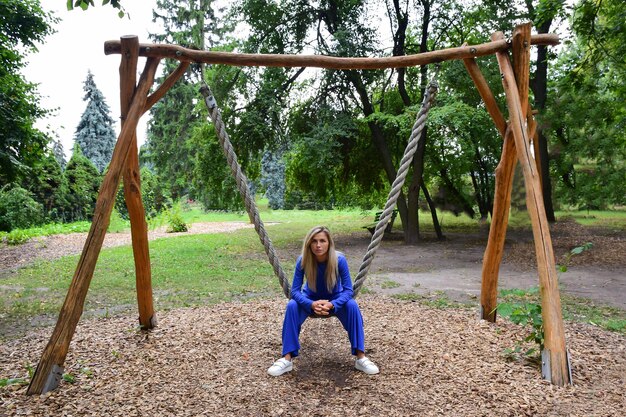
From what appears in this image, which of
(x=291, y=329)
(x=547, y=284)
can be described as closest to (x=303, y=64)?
(x=291, y=329)

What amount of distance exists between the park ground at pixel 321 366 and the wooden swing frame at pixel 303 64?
258mm

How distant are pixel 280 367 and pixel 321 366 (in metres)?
0.38

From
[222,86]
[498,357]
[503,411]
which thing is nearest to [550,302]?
[498,357]

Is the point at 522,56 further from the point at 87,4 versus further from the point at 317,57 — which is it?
the point at 87,4

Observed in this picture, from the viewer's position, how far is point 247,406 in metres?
3.15

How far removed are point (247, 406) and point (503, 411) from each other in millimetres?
1642

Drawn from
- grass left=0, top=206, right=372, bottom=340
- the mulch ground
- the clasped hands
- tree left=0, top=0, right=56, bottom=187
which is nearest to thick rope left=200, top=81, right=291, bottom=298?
the clasped hands

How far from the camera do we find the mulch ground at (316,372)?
124 inches

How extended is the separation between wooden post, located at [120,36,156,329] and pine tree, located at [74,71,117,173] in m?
32.6

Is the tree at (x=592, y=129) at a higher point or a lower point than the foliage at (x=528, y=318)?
higher

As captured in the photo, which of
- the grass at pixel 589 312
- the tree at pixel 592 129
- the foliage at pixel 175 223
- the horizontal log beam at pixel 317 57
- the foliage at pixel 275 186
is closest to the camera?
the horizontal log beam at pixel 317 57

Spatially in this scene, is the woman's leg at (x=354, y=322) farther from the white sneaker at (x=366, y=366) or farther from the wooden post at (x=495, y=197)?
the wooden post at (x=495, y=197)

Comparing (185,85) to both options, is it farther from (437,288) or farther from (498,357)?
(498,357)

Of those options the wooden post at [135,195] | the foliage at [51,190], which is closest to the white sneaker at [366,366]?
the wooden post at [135,195]
